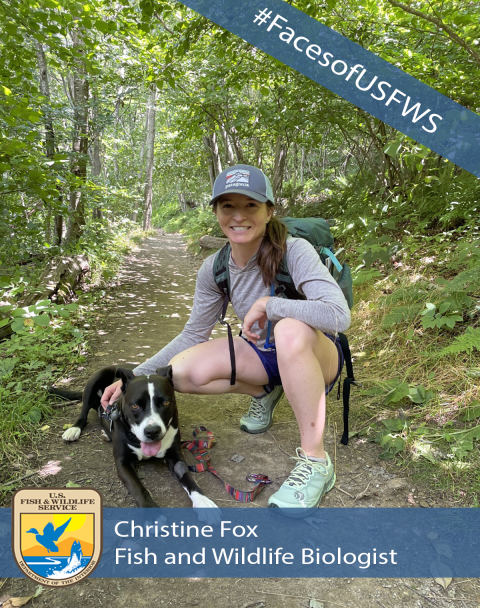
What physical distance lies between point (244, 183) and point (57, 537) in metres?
2.01

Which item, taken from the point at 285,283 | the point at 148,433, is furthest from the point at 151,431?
the point at 285,283

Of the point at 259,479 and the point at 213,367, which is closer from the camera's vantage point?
the point at 259,479

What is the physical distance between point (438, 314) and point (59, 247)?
628 cm

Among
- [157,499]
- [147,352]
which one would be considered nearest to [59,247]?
[147,352]

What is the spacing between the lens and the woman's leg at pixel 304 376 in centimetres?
210

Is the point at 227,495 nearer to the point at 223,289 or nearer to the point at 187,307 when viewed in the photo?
the point at 223,289

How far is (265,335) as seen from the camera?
102 inches

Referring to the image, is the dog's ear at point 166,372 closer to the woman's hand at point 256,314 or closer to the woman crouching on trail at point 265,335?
the woman crouching on trail at point 265,335

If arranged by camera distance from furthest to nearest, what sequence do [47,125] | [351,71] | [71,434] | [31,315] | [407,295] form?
[47,125] < [351,71] < [407,295] < [31,315] < [71,434]

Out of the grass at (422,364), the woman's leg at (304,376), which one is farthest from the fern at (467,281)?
the woman's leg at (304,376)

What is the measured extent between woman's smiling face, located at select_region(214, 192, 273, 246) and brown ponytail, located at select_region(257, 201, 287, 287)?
62 mm

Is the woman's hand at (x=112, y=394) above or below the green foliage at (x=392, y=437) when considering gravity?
below

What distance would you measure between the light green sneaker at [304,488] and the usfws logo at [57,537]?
0.92 m

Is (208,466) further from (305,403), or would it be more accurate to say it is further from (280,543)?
(305,403)
